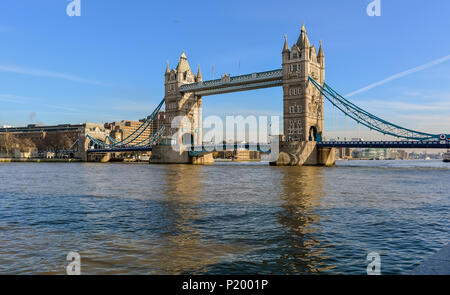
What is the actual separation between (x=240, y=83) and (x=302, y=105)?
1519cm

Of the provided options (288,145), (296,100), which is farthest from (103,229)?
(296,100)

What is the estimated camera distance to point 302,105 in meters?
72.4

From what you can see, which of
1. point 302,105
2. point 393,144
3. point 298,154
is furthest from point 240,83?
point 393,144

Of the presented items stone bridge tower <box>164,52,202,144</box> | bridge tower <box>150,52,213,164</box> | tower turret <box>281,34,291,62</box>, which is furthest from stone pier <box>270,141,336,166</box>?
stone bridge tower <box>164,52,202,144</box>

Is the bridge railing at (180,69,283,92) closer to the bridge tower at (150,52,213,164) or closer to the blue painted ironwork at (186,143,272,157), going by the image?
the bridge tower at (150,52,213,164)

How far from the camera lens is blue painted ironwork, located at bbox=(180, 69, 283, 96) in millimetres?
76456

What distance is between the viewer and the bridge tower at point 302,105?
6972 centimetres

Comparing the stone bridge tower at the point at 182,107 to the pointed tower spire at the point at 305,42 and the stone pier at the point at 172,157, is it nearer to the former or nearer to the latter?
the stone pier at the point at 172,157

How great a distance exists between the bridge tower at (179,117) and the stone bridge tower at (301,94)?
1127 inches

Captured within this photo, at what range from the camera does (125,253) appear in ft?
28.9

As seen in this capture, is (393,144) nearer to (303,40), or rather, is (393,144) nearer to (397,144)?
(397,144)

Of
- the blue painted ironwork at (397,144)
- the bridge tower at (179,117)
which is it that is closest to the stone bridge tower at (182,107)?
the bridge tower at (179,117)

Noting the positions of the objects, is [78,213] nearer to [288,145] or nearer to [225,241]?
[225,241]
